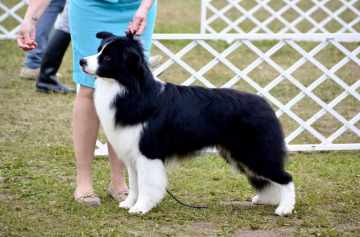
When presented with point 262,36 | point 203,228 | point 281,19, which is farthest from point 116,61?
point 281,19

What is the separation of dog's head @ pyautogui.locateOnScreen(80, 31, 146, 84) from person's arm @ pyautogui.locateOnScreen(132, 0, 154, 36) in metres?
0.11


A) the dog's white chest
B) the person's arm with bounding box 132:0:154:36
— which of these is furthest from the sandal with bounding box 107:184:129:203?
the person's arm with bounding box 132:0:154:36

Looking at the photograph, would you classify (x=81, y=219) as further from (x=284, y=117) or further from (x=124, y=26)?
(x=284, y=117)

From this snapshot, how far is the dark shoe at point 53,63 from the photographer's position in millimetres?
6047

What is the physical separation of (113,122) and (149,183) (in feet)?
1.45

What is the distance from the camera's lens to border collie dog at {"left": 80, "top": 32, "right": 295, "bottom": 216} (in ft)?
9.87

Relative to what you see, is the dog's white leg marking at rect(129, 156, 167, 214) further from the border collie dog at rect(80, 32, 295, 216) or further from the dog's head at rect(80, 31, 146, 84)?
the dog's head at rect(80, 31, 146, 84)

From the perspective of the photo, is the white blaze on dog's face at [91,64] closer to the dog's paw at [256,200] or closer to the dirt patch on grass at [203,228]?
the dirt patch on grass at [203,228]

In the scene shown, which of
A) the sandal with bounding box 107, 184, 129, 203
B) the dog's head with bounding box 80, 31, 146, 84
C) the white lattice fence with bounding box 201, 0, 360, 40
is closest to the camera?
the dog's head with bounding box 80, 31, 146, 84

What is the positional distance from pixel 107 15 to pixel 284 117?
9.87 feet

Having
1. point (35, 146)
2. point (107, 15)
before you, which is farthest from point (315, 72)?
point (107, 15)

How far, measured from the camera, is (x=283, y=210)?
10.8ft

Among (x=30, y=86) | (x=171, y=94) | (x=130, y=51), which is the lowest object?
(x=30, y=86)

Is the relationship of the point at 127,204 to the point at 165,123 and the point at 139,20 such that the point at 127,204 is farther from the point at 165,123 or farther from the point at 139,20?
the point at 139,20
